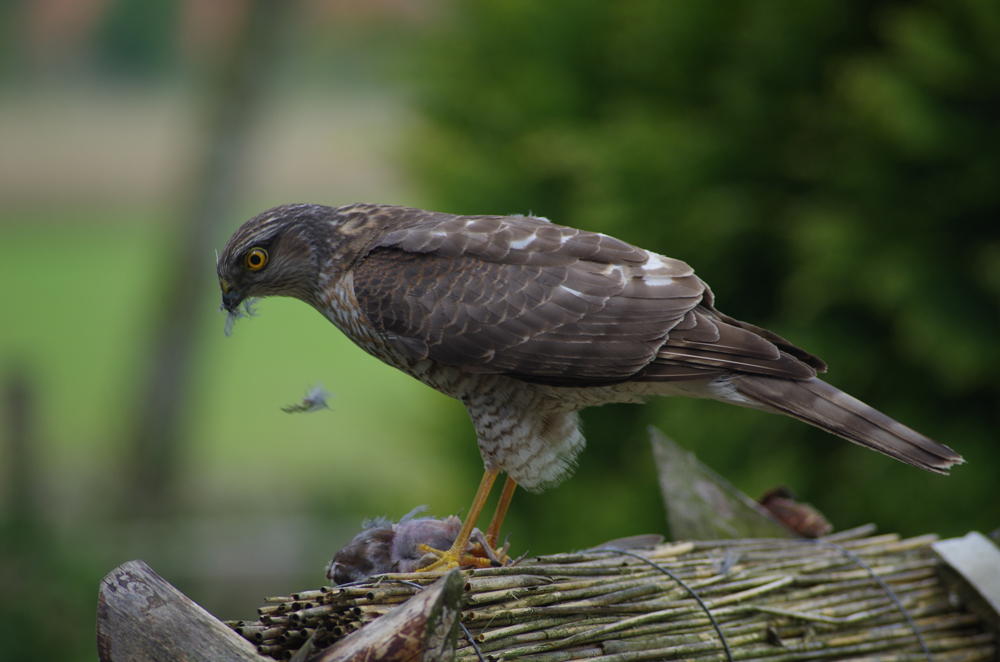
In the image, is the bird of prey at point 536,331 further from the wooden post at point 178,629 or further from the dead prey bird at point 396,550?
the wooden post at point 178,629

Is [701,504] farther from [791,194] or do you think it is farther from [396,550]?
[791,194]

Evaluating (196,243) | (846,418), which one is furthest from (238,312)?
(196,243)

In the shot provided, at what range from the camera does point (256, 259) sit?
8.03ft

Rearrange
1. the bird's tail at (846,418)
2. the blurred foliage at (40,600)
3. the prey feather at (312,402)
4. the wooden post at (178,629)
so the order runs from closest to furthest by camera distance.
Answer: the wooden post at (178,629) → the bird's tail at (846,418) → the prey feather at (312,402) → the blurred foliage at (40,600)

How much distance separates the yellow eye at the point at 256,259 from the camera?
2.44 m

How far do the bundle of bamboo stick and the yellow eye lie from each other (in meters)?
0.99

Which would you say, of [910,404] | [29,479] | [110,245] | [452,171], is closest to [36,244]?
[110,245]

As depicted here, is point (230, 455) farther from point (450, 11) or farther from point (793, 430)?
point (793, 430)

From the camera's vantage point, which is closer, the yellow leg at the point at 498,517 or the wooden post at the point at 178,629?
the wooden post at the point at 178,629

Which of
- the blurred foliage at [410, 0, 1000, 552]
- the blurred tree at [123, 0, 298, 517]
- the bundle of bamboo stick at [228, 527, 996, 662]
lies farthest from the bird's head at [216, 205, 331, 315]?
the blurred tree at [123, 0, 298, 517]

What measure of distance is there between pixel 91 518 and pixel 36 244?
27.1ft

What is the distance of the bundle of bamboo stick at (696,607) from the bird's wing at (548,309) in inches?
20.2

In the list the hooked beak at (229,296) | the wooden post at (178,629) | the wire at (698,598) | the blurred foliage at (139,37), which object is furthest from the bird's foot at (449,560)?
the blurred foliage at (139,37)

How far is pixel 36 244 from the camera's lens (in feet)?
43.7
